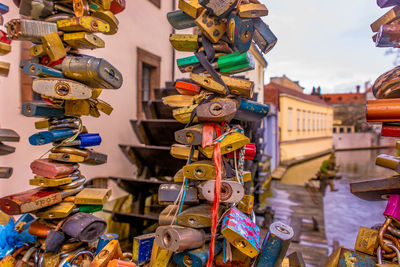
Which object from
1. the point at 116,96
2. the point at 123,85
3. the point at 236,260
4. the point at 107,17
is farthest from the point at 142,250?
the point at 123,85

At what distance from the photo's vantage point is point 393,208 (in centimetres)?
74

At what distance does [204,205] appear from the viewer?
878mm

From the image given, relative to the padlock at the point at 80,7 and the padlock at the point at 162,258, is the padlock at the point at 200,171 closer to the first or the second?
the padlock at the point at 162,258

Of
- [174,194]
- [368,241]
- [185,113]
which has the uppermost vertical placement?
[185,113]

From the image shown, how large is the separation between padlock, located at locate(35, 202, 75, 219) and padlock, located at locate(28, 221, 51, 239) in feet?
Result: 0.15

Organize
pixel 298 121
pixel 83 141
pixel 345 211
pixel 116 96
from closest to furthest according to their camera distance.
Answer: pixel 83 141 → pixel 116 96 → pixel 345 211 → pixel 298 121

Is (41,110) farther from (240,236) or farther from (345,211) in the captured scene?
(345,211)

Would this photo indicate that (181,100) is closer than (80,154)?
Yes

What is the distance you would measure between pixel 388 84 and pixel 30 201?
118 centimetres

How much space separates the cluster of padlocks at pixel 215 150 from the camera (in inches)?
30.5

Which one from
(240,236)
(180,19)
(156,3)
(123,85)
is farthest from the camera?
(156,3)

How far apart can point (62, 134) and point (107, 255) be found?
46cm

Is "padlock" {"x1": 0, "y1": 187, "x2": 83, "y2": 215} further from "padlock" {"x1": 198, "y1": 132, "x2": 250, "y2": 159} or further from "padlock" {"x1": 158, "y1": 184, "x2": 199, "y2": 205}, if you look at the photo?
"padlock" {"x1": 198, "y1": 132, "x2": 250, "y2": 159}

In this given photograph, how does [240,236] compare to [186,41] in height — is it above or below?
below
